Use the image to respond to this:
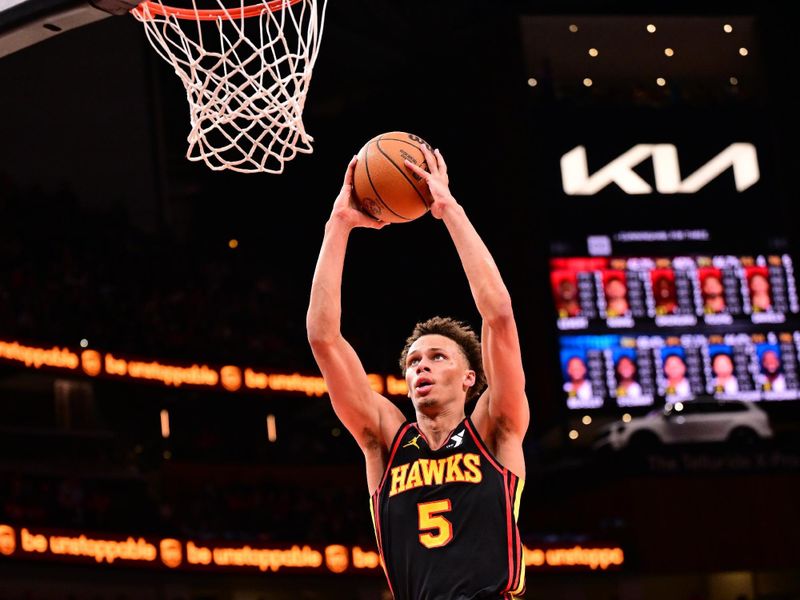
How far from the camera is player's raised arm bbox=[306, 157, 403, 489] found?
3.96 meters

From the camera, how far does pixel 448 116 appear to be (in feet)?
64.5

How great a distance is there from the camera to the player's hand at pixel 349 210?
4102 mm

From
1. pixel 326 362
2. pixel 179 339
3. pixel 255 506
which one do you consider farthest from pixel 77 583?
pixel 326 362

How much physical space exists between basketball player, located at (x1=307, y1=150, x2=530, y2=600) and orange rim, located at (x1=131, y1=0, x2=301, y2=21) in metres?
1.51

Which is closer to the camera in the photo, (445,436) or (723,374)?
(445,436)

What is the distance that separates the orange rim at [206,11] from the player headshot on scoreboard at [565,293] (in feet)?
36.2

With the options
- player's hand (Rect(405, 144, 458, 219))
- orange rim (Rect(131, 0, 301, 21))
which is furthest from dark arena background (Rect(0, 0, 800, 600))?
player's hand (Rect(405, 144, 458, 219))

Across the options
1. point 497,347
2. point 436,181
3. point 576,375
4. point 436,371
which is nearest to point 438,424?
point 436,371

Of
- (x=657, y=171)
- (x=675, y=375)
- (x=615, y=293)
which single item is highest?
(x=657, y=171)

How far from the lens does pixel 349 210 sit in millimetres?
4133

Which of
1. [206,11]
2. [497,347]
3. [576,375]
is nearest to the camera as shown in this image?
[497,347]

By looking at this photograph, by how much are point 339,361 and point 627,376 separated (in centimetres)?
1272

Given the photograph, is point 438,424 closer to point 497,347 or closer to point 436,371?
point 436,371

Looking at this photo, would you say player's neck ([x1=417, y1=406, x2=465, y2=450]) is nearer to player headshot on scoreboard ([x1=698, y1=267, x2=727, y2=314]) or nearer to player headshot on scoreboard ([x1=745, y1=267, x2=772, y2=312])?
player headshot on scoreboard ([x1=698, y1=267, x2=727, y2=314])
